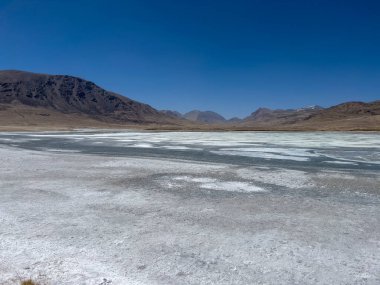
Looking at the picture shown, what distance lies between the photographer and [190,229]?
7.38 m

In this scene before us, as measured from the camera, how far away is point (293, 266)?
5.59 metres

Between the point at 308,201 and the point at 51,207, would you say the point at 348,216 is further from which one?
the point at 51,207

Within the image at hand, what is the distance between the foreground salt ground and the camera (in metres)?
5.41

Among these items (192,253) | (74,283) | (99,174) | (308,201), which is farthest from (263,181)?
(74,283)

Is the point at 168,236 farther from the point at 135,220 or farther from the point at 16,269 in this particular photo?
the point at 16,269

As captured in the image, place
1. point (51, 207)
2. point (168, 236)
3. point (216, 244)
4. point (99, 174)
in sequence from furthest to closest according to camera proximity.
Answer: point (99, 174) → point (51, 207) → point (168, 236) → point (216, 244)

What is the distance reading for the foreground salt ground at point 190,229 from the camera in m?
5.41

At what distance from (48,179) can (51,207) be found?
4640 millimetres

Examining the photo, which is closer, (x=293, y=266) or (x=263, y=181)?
(x=293, y=266)

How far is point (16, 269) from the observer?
5.44 m

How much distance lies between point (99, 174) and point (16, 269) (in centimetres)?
920

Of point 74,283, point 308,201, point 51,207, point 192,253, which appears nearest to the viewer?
point 74,283

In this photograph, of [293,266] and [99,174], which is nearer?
[293,266]

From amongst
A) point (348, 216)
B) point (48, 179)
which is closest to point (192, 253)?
point (348, 216)
